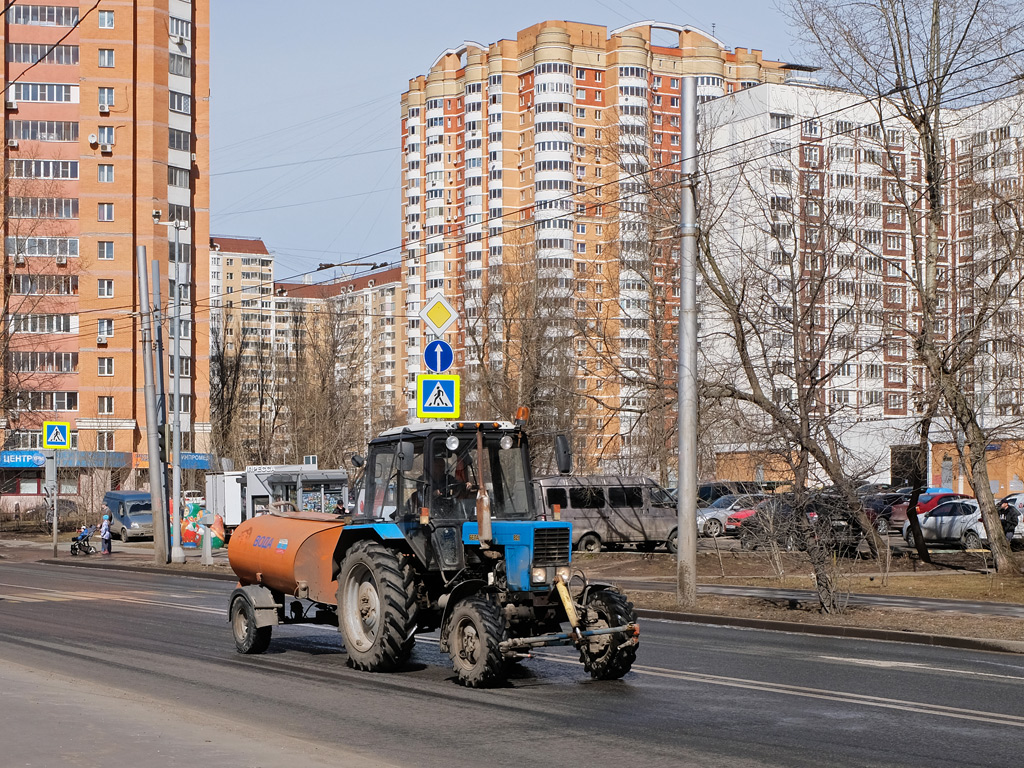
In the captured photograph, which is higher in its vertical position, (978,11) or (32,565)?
(978,11)

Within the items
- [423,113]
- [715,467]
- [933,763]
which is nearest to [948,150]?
[715,467]

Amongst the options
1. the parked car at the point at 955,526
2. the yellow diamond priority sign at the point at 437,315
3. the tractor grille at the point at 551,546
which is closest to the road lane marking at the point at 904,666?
the tractor grille at the point at 551,546

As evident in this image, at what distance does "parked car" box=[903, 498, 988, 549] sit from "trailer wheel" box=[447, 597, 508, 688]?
2979cm

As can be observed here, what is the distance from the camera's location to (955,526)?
40.2m

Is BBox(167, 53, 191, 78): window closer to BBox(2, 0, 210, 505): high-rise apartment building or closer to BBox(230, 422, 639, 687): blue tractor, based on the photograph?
BBox(2, 0, 210, 505): high-rise apartment building

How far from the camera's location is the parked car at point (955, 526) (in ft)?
129

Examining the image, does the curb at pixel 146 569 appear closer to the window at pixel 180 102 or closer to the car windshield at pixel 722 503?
the car windshield at pixel 722 503

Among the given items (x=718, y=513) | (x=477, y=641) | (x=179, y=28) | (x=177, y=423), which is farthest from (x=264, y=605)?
(x=179, y=28)

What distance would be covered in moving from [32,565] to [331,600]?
28.8m

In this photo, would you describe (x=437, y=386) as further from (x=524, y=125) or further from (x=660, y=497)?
(x=524, y=125)

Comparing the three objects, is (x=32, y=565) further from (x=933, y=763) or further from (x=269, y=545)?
(x=933, y=763)

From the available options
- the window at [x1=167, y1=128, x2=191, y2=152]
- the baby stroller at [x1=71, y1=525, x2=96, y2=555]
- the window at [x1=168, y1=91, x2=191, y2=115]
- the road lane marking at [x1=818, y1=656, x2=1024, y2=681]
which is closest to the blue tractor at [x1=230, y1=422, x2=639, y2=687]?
the road lane marking at [x1=818, y1=656, x2=1024, y2=681]

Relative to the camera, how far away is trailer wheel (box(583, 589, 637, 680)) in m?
12.6

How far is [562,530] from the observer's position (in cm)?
1305
